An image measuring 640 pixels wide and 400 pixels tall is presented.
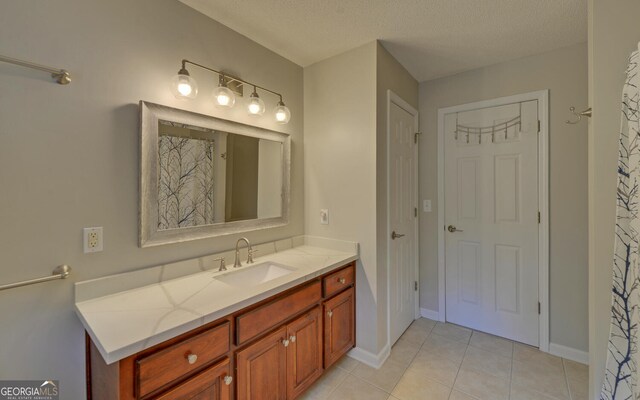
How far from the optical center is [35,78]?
1.09 m

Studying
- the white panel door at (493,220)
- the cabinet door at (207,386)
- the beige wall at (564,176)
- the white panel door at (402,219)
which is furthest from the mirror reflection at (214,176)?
the beige wall at (564,176)

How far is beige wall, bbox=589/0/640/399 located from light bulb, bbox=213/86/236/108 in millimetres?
1882

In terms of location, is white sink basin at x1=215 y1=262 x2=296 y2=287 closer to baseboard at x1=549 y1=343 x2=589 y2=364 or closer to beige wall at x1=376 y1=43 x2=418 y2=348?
beige wall at x1=376 y1=43 x2=418 y2=348

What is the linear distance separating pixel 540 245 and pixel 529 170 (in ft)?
2.04

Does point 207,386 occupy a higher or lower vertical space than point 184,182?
lower

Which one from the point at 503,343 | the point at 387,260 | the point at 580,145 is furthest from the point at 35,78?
the point at 503,343

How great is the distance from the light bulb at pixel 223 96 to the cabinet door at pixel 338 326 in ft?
4.69

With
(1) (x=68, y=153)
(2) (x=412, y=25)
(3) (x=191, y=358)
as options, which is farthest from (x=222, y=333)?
(2) (x=412, y=25)

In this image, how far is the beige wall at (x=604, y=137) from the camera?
118 cm

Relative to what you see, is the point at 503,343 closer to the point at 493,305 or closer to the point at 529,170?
the point at 493,305

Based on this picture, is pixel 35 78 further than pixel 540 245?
No

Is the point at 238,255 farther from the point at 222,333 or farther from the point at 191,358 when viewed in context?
the point at 191,358

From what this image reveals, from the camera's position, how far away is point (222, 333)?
1.17 metres

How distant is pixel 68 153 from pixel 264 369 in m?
1.36
